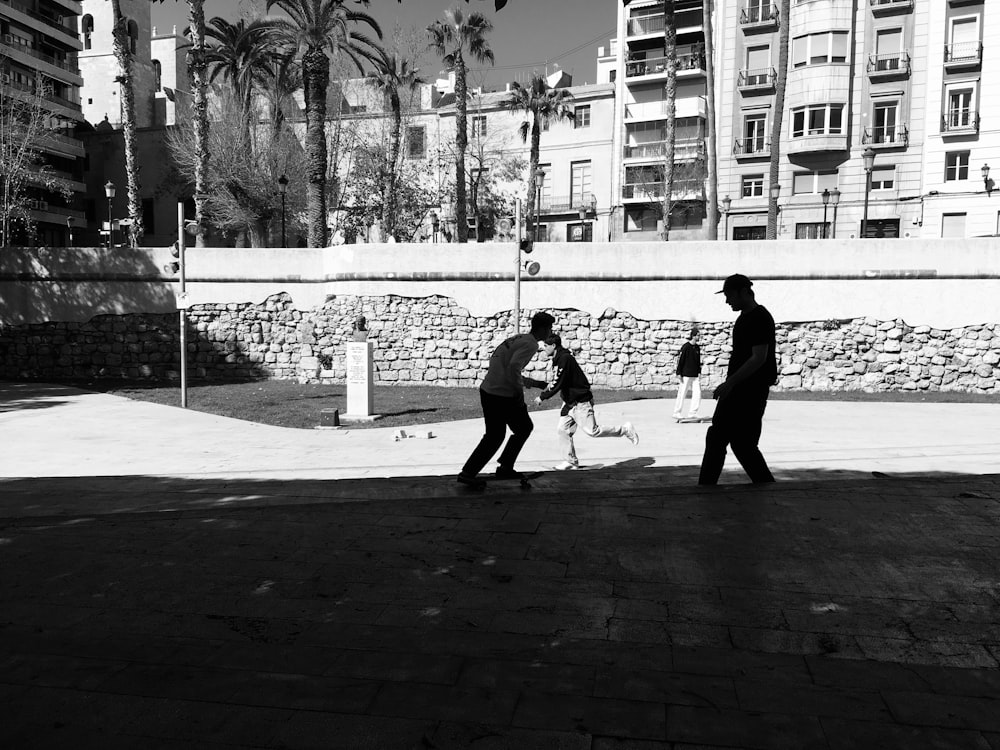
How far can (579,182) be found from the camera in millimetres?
49094

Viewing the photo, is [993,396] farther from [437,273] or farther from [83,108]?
[83,108]

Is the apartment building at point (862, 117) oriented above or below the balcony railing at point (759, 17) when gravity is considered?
below

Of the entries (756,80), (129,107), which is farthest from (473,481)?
(756,80)

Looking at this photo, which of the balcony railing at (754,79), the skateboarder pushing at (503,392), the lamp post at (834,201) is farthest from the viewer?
the balcony railing at (754,79)

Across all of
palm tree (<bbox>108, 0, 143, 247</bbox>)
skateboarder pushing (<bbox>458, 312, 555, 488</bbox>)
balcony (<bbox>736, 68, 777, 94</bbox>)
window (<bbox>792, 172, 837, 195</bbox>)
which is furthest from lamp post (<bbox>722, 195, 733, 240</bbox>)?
skateboarder pushing (<bbox>458, 312, 555, 488</bbox>)

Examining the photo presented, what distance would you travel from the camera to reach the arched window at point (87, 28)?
59.6 meters

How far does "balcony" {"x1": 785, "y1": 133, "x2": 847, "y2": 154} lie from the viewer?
4012 centimetres

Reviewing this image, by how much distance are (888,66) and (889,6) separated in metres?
2.57

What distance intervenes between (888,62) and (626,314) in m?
25.6

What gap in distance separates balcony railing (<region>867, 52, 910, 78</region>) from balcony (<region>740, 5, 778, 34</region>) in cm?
486

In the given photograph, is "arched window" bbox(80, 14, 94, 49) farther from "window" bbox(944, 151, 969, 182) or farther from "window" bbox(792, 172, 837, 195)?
"window" bbox(944, 151, 969, 182)

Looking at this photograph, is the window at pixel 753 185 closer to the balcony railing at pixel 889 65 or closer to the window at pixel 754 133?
the window at pixel 754 133

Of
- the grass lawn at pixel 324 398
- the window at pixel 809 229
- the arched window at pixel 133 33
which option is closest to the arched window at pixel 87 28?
the arched window at pixel 133 33

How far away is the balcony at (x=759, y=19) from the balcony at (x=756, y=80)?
190 cm
